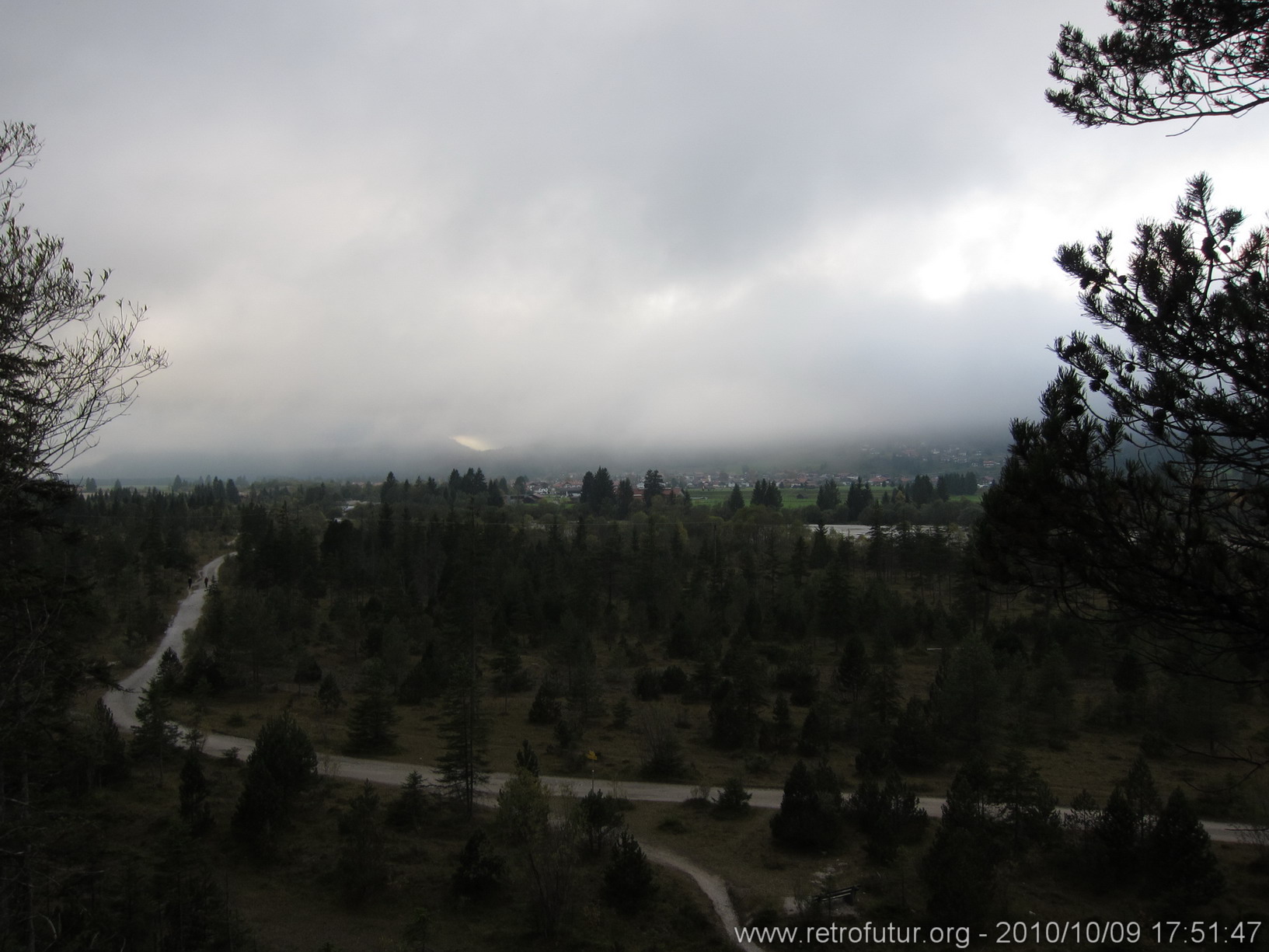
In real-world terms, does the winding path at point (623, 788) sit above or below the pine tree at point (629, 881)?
below

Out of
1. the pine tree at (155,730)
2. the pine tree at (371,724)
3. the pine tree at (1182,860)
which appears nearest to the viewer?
the pine tree at (1182,860)

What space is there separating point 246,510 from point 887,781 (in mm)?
88666

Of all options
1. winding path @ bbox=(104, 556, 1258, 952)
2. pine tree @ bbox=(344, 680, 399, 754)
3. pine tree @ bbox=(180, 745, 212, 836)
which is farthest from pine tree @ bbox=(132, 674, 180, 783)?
pine tree @ bbox=(344, 680, 399, 754)

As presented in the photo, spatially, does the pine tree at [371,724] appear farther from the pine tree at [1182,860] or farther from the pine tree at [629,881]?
the pine tree at [1182,860]

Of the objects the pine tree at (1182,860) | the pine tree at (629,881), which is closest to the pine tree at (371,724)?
the pine tree at (629,881)

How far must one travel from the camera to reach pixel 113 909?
15055mm

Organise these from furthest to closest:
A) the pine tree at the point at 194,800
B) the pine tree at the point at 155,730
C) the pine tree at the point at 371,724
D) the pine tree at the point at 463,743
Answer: the pine tree at the point at 371,724 → the pine tree at the point at 155,730 → the pine tree at the point at 463,743 → the pine tree at the point at 194,800

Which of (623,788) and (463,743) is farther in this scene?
(623,788)

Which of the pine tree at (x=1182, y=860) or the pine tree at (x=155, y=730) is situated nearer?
the pine tree at (x=1182, y=860)

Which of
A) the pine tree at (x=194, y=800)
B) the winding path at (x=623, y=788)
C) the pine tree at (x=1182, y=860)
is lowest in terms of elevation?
the winding path at (x=623, y=788)

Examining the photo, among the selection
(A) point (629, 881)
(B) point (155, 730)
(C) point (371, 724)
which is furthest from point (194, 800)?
(A) point (629, 881)

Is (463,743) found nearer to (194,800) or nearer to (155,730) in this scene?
(194,800)

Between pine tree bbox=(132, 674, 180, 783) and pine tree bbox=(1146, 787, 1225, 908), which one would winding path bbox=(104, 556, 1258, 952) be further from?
pine tree bbox=(1146, 787, 1225, 908)

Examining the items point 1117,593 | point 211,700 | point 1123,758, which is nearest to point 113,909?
point 1117,593
